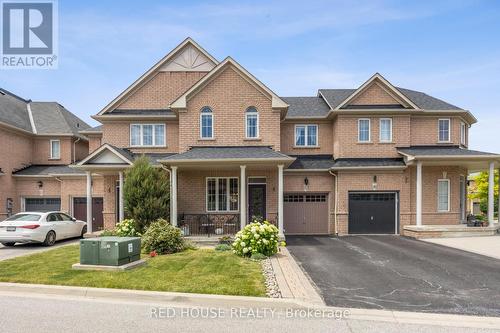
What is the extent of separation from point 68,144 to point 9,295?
1778 cm

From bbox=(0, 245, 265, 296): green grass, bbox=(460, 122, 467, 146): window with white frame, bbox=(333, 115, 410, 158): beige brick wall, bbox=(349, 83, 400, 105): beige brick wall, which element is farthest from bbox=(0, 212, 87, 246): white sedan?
bbox=(460, 122, 467, 146): window with white frame

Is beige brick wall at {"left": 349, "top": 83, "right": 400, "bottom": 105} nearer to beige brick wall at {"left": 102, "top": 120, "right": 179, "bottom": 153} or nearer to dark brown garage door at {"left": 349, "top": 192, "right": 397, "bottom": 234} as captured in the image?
dark brown garage door at {"left": 349, "top": 192, "right": 397, "bottom": 234}

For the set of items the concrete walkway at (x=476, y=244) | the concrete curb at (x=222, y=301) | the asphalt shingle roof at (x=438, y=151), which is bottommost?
the concrete walkway at (x=476, y=244)

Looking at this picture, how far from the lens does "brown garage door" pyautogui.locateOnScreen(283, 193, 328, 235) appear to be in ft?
61.1

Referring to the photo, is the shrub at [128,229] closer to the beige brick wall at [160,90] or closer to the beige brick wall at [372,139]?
the beige brick wall at [160,90]

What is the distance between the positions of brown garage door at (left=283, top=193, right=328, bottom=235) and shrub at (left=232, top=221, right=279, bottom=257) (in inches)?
289

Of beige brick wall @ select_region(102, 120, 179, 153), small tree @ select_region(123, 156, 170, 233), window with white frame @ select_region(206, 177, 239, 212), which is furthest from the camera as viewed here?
beige brick wall @ select_region(102, 120, 179, 153)

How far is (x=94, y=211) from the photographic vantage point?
2072 centimetres

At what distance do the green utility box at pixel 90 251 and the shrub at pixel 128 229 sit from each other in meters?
5.12

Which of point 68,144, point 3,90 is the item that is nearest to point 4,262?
point 68,144

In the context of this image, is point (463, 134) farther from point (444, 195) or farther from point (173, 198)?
point (173, 198)

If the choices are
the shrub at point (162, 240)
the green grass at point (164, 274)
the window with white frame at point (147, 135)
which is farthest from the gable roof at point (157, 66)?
the green grass at point (164, 274)

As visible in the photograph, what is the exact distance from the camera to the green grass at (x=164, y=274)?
738 centimetres

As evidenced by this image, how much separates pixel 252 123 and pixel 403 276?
10.6m
